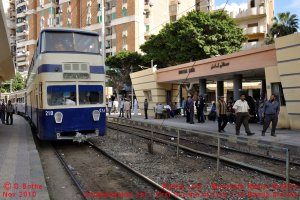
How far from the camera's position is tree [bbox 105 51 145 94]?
47.6m

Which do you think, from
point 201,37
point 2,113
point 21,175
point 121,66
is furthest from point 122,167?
point 121,66

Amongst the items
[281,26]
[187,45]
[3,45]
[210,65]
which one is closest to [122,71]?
[187,45]

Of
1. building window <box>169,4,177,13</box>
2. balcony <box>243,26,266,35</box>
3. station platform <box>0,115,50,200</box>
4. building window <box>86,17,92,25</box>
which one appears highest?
building window <box>169,4,177,13</box>

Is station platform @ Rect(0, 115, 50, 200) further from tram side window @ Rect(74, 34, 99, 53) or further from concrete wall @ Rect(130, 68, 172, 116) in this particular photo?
concrete wall @ Rect(130, 68, 172, 116)

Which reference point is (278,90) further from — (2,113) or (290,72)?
(2,113)

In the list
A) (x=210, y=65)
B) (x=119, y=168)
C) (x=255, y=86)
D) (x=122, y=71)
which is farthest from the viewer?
(x=122, y=71)

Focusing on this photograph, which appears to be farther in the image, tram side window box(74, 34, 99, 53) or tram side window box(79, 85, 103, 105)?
tram side window box(74, 34, 99, 53)

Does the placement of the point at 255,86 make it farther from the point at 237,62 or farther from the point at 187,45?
the point at 237,62

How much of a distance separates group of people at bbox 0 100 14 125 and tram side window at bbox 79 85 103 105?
1253 centimetres

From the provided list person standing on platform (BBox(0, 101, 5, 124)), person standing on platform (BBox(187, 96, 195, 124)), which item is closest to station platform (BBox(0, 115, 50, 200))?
person standing on platform (BBox(187, 96, 195, 124))

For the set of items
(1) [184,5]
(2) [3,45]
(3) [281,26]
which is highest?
(1) [184,5]

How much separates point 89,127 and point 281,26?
3681 centimetres

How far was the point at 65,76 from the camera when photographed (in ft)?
42.3

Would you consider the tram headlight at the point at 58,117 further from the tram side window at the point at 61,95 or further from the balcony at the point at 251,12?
the balcony at the point at 251,12
